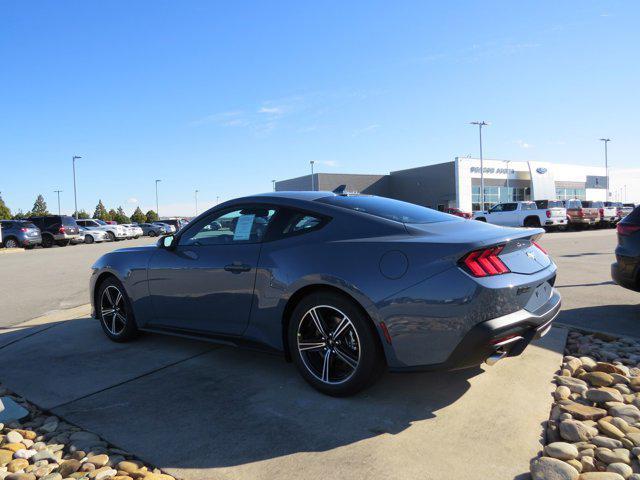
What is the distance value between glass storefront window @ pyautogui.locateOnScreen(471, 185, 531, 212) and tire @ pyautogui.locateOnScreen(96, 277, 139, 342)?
54.4m

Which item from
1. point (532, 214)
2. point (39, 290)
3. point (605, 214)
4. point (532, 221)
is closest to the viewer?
point (39, 290)

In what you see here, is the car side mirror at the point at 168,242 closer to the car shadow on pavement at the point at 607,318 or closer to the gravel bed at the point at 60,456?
the gravel bed at the point at 60,456

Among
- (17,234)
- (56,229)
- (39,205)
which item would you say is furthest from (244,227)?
(39,205)

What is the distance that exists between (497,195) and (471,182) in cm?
476

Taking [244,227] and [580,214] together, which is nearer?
[244,227]

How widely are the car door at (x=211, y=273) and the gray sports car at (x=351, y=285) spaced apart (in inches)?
0.4

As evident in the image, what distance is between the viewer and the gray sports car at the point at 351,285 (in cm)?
299

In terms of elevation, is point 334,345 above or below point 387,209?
below

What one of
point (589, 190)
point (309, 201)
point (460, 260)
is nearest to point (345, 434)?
point (460, 260)

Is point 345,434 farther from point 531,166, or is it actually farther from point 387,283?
point 531,166

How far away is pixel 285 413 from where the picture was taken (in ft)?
10.6

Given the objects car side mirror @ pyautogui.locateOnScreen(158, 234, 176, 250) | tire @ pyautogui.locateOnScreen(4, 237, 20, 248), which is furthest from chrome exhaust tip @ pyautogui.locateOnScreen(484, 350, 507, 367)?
tire @ pyautogui.locateOnScreen(4, 237, 20, 248)

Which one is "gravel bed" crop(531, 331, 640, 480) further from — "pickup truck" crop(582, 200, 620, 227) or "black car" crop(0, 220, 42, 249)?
"pickup truck" crop(582, 200, 620, 227)

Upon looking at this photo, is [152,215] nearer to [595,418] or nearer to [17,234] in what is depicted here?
[17,234]
